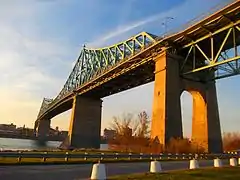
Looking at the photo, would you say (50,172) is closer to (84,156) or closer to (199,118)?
(84,156)

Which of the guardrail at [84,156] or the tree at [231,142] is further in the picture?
the tree at [231,142]

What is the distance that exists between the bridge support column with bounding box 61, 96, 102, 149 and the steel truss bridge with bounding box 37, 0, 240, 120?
2.60 m

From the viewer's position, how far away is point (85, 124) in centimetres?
8369

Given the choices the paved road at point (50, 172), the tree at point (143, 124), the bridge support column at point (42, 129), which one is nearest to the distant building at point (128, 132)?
the tree at point (143, 124)

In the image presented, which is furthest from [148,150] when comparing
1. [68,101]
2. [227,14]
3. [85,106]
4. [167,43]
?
[68,101]

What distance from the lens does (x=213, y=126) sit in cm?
4700

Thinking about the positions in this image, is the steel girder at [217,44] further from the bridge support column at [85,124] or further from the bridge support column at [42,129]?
the bridge support column at [42,129]

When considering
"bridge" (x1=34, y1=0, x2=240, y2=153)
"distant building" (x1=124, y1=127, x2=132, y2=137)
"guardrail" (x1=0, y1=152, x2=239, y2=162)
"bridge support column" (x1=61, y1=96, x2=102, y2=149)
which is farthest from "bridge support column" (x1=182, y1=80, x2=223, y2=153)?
"bridge support column" (x1=61, y1=96, x2=102, y2=149)

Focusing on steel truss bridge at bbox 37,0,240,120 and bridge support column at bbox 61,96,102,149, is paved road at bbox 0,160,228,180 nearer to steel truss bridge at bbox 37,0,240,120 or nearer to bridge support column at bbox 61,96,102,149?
steel truss bridge at bbox 37,0,240,120

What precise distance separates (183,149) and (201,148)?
5.23m

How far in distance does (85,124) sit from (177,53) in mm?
43074

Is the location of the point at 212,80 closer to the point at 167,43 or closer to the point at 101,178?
the point at 167,43

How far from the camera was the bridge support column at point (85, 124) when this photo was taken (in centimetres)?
8156

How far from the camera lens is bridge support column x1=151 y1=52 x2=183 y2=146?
1666 inches
